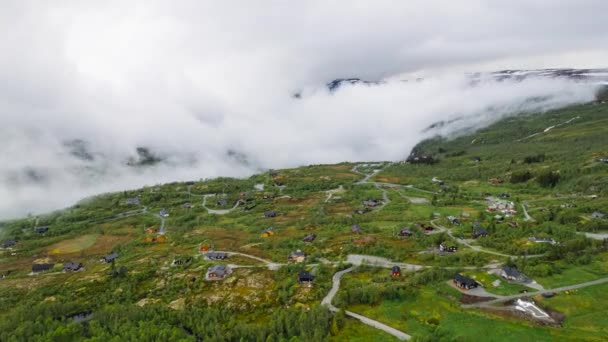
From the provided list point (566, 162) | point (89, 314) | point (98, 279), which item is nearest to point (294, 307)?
point (89, 314)

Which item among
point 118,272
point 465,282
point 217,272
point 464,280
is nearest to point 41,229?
point 118,272

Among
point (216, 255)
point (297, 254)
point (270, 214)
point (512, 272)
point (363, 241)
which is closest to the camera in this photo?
point (512, 272)

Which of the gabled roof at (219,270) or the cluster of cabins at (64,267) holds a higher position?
the cluster of cabins at (64,267)

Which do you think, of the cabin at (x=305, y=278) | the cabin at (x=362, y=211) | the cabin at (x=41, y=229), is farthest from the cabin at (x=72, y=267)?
the cabin at (x=362, y=211)

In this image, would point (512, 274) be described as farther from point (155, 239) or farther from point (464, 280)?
point (155, 239)

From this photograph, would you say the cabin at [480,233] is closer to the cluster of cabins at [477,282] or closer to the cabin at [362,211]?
the cluster of cabins at [477,282]

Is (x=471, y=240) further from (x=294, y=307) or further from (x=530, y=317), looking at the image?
(x=294, y=307)

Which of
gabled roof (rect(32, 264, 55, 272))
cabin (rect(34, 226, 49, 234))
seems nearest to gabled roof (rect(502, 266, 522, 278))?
gabled roof (rect(32, 264, 55, 272))
